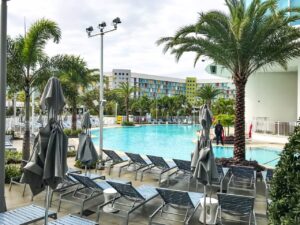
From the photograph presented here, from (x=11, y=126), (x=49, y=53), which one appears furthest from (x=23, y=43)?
(x=11, y=126)

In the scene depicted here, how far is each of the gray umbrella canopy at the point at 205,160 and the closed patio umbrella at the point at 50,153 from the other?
2479mm

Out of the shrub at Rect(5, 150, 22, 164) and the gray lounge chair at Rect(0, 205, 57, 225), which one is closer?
the gray lounge chair at Rect(0, 205, 57, 225)

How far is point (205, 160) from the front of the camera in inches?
213

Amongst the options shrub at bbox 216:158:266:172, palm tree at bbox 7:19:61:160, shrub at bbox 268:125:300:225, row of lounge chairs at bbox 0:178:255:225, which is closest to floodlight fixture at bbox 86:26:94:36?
palm tree at bbox 7:19:61:160

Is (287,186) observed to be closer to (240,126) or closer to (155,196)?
(155,196)

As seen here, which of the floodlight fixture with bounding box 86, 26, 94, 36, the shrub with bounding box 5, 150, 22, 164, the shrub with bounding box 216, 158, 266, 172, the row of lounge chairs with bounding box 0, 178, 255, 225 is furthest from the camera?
the floodlight fixture with bounding box 86, 26, 94, 36

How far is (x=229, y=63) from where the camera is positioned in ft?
38.3

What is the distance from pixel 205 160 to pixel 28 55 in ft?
23.0

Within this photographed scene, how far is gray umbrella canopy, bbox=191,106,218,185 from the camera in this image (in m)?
5.37

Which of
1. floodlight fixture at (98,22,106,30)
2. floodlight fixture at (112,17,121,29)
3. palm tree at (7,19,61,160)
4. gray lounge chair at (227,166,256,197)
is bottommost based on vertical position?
gray lounge chair at (227,166,256,197)

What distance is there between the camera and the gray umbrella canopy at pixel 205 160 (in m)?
5.37

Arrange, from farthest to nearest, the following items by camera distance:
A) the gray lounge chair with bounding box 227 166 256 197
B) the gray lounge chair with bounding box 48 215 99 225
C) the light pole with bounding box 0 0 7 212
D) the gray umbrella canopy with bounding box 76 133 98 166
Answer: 1. the gray lounge chair with bounding box 227 166 256 197
2. the gray umbrella canopy with bounding box 76 133 98 166
3. the light pole with bounding box 0 0 7 212
4. the gray lounge chair with bounding box 48 215 99 225

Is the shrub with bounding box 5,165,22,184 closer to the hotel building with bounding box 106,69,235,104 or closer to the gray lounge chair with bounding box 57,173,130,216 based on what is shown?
the gray lounge chair with bounding box 57,173,130,216

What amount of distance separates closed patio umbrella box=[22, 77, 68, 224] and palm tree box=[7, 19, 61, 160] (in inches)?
213
